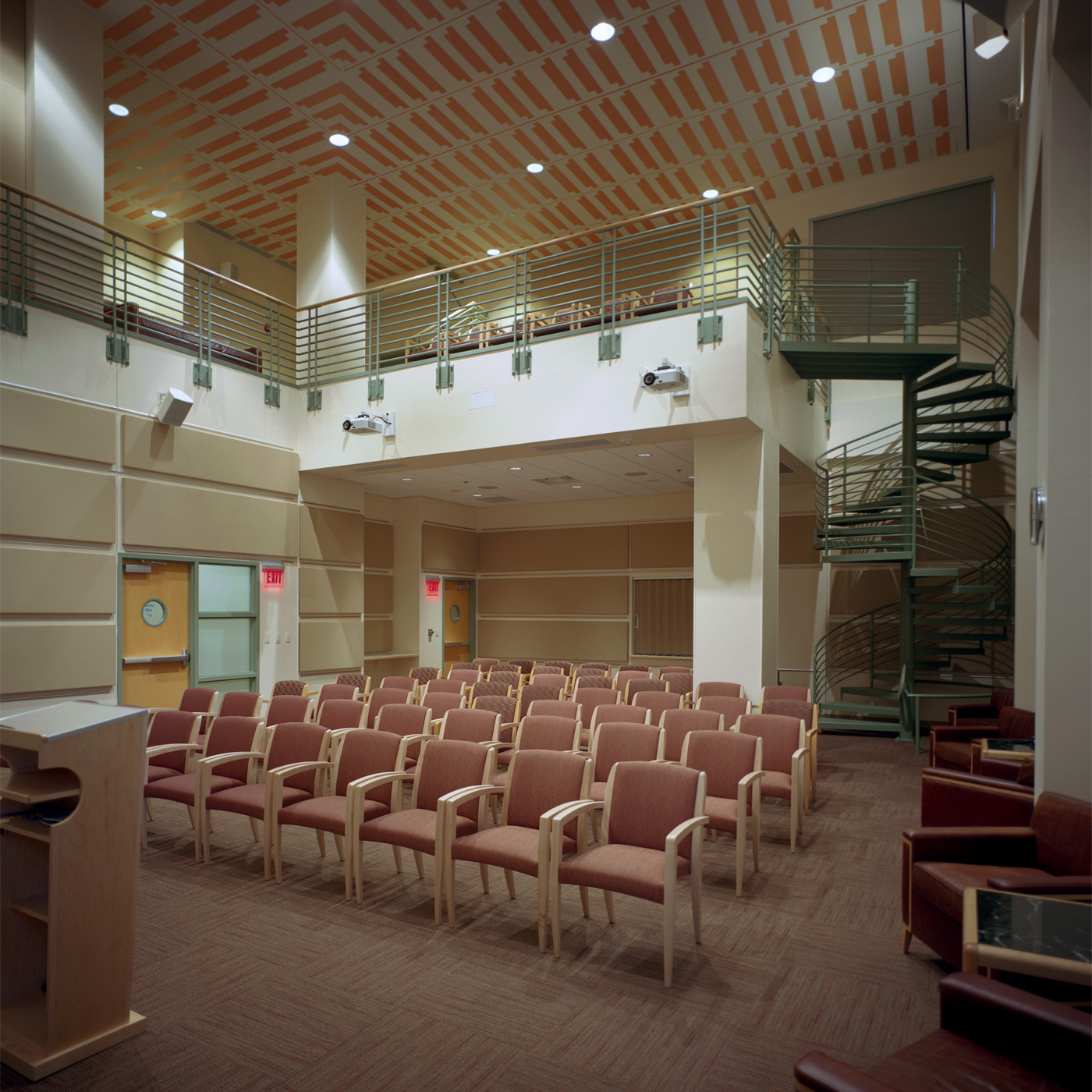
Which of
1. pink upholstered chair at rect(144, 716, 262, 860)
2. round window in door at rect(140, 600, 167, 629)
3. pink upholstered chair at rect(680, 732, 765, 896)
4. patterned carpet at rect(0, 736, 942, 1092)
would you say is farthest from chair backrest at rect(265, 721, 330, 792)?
round window in door at rect(140, 600, 167, 629)

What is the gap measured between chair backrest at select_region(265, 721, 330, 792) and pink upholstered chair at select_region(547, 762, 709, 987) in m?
1.82

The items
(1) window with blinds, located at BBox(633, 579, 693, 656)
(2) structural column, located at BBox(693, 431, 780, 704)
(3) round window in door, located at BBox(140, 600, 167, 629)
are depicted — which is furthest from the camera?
(1) window with blinds, located at BBox(633, 579, 693, 656)

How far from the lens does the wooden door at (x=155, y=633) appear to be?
750 centimetres

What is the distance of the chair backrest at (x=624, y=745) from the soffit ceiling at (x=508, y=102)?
7.10 meters

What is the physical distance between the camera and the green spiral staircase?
8.17 metres

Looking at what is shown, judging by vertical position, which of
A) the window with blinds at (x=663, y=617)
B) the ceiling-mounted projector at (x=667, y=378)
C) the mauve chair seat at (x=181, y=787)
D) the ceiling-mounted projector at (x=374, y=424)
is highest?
the ceiling-mounted projector at (x=667, y=378)

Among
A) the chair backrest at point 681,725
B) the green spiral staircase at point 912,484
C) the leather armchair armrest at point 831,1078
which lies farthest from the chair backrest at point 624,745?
the green spiral staircase at point 912,484

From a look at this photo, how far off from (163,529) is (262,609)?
5.32 ft

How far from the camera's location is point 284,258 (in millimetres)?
12883

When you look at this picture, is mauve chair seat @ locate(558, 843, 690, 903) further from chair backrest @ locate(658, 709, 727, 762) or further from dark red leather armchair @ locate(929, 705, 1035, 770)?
dark red leather armchair @ locate(929, 705, 1035, 770)

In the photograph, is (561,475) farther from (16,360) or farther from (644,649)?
(16,360)

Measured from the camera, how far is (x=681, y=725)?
16.8 feet

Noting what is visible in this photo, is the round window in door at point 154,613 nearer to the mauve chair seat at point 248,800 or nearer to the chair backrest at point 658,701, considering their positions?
the mauve chair seat at point 248,800

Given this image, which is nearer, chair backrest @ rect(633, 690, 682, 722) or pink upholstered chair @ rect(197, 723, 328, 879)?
pink upholstered chair @ rect(197, 723, 328, 879)
